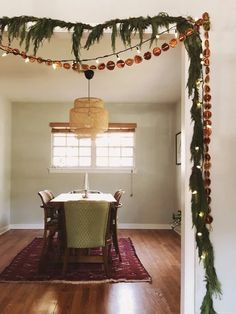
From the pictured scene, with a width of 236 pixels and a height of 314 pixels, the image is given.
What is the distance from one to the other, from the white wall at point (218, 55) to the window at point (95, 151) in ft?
16.5

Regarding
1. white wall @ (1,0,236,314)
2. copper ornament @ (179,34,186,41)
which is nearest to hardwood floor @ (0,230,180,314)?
white wall @ (1,0,236,314)

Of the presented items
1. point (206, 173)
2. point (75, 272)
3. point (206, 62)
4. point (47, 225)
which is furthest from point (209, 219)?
point (47, 225)

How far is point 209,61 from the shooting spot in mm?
2324

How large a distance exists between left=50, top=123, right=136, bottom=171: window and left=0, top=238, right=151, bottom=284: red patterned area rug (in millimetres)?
2835

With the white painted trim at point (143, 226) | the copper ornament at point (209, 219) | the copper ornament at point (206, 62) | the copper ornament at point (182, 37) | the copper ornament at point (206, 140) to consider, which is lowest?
the white painted trim at point (143, 226)

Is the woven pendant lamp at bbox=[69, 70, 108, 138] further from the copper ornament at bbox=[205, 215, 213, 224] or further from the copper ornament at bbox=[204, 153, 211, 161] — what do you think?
the copper ornament at bbox=[205, 215, 213, 224]

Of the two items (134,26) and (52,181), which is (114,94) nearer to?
(52,181)

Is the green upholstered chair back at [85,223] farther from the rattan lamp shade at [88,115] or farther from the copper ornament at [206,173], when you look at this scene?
the copper ornament at [206,173]

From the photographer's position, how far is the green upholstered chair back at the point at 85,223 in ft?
12.1

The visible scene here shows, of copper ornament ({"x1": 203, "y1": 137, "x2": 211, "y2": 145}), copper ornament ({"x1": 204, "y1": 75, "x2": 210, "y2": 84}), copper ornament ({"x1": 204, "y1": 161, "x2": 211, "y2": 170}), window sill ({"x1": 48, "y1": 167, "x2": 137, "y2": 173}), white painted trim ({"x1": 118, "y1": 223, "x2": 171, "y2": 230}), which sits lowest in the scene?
white painted trim ({"x1": 118, "y1": 223, "x2": 171, "y2": 230})

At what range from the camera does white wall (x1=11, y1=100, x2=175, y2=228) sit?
730cm

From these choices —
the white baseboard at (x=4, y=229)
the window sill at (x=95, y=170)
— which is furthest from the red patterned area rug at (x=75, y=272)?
the window sill at (x=95, y=170)

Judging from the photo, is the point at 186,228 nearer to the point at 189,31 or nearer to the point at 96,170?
the point at 189,31

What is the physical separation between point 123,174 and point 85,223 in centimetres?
364
